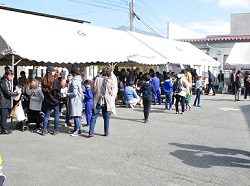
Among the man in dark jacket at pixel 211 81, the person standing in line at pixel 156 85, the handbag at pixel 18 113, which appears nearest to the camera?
the handbag at pixel 18 113

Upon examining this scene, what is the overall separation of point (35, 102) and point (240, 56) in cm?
1839

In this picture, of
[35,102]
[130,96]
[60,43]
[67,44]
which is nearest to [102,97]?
[35,102]

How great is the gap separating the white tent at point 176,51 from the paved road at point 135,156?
7.78m

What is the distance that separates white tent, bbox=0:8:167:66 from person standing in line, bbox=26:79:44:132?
41.0 inches

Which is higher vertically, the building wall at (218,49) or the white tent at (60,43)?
the building wall at (218,49)

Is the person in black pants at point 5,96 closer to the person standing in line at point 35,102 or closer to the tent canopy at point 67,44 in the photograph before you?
the person standing in line at point 35,102

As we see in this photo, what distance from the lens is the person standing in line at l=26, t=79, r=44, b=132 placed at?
884 cm

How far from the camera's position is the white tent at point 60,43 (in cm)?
966

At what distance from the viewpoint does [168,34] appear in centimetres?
3077

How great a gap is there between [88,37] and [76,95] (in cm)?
512

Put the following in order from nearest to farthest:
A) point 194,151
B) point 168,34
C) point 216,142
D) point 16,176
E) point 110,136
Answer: point 16,176 → point 194,151 → point 216,142 → point 110,136 → point 168,34

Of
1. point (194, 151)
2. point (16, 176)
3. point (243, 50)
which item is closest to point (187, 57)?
point (243, 50)

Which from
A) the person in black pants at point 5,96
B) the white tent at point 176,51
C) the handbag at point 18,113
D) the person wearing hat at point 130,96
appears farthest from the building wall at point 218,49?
Answer: the person in black pants at point 5,96

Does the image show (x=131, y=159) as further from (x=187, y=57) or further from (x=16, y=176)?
(x=187, y=57)
